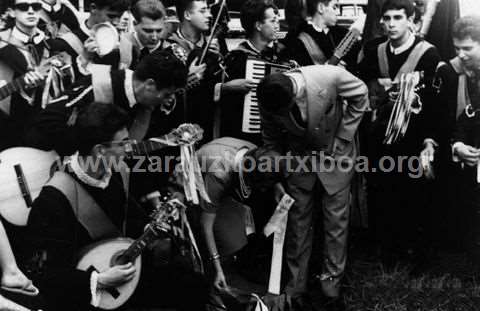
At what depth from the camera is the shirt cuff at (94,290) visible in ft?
12.9

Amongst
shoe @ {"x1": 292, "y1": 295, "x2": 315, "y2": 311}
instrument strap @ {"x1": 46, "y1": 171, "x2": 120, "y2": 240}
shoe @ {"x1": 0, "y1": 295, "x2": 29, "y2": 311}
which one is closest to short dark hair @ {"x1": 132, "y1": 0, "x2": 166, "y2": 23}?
instrument strap @ {"x1": 46, "y1": 171, "x2": 120, "y2": 240}

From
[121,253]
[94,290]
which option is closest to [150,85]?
[121,253]

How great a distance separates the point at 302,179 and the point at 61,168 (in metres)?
1.49

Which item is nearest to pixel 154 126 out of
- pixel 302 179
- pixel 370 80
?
pixel 302 179

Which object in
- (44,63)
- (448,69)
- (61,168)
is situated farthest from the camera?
(448,69)

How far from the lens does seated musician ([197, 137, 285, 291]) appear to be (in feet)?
14.0

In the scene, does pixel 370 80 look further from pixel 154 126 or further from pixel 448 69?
pixel 154 126

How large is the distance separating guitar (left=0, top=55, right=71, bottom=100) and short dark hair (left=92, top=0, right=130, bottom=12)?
15.9 inches

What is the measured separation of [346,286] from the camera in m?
4.74

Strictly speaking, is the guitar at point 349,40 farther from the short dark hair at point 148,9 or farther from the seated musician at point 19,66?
the seated musician at point 19,66

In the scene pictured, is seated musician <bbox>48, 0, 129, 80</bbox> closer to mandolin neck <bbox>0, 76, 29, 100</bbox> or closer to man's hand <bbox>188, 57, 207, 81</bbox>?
mandolin neck <bbox>0, 76, 29, 100</bbox>

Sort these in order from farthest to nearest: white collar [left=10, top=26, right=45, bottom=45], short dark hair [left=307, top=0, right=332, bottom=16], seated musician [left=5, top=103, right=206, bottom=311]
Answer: short dark hair [left=307, top=0, right=332, bottom=16] → white collar [left=10, top=26, right=45, bottom=45] → seated musician [left=5, top=103, right=206, bottom=311]

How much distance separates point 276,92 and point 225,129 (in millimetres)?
787

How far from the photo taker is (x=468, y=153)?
14.9 ft
